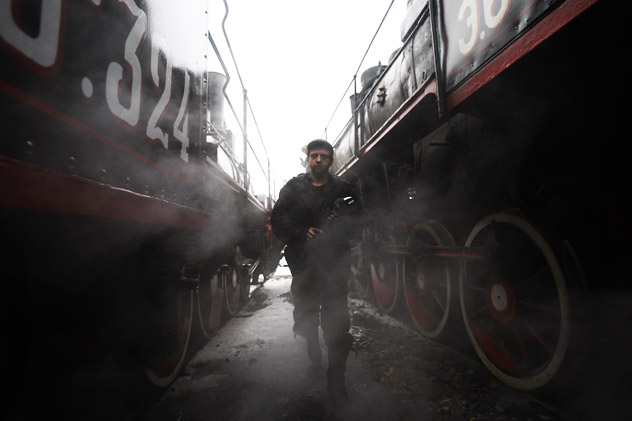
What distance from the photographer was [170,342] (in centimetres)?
155

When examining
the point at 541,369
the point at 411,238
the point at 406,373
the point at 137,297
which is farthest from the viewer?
the point at 411,238

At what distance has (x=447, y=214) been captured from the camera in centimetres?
286

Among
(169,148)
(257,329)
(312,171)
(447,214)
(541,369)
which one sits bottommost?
(257,329)

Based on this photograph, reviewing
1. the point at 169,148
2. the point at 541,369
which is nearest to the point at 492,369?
the point at 541,369

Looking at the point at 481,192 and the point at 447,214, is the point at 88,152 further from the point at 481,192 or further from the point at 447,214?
the point at 447,214

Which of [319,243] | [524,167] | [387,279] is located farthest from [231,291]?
[524,167]

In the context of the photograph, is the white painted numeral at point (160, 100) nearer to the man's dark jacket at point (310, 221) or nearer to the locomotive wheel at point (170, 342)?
the locomotive wheel at point (170, 342)

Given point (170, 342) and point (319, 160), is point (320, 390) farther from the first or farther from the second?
point (319, 160)

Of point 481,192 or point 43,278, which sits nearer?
point 43,278

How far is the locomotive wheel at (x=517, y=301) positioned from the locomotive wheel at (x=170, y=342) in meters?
2.26

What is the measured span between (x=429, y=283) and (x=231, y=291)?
278 cm

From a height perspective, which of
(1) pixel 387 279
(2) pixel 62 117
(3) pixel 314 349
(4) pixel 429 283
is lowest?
(3) pixel 314 349

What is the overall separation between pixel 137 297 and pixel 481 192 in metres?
2.61

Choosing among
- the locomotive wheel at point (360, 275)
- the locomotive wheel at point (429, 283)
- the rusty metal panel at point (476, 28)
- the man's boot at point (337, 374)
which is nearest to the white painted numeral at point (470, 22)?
the rusty metal panel at point (476, 28)
